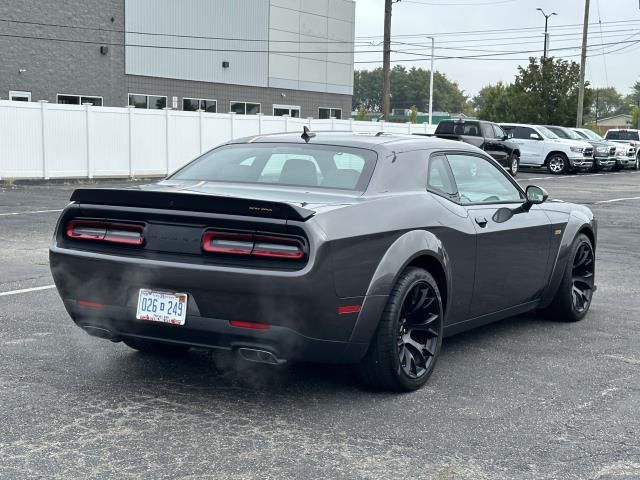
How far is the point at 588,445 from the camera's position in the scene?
15.2ft

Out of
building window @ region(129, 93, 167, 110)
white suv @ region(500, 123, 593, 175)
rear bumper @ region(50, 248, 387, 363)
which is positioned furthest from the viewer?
building window @ region(129, 93, 167, 110)

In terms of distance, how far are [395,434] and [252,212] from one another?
132 cm

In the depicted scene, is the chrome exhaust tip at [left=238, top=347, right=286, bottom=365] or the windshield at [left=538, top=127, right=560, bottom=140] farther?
the windshield at [left=538, top=127, right=560, bottom=140]

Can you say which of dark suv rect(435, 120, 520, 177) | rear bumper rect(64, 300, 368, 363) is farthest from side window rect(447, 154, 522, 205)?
dark suv rect(435, 120, 520, 177)

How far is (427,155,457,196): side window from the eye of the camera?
6.16 metres

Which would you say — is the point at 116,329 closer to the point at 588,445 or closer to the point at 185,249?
the point at 185,249

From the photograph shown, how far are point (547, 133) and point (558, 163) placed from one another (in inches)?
62.8

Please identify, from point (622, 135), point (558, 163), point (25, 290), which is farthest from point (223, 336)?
point (622, 135)

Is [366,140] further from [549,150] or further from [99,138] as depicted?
[549,150]

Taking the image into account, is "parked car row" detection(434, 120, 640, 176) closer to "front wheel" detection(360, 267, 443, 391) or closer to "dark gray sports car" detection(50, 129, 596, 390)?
"dark gray sports car" detection(50, 129, 596, 390)

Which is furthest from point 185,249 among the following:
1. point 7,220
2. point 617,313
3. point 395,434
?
point 7,220

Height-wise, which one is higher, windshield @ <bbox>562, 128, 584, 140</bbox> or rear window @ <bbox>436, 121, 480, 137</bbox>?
rear window @ <bbox>436, 121, 480, 137</bbox>

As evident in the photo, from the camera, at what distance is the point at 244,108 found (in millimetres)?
48000

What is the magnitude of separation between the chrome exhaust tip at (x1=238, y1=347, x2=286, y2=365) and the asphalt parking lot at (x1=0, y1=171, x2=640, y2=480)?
29 cm
